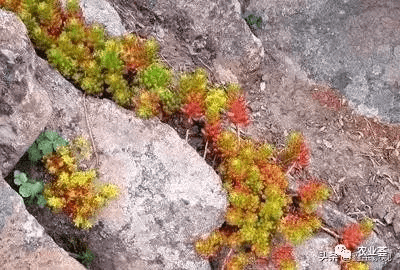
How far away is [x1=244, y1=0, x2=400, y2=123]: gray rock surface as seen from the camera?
23.1 ft

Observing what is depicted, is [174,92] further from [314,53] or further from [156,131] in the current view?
[314,53]

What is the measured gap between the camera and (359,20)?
7.10 meters

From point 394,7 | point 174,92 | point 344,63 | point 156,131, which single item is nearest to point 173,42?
point 174,92

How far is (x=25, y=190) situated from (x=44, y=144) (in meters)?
0.41

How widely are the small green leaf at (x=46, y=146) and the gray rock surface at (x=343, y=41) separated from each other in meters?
3.32

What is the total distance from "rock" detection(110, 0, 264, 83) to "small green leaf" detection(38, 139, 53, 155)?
1.77m

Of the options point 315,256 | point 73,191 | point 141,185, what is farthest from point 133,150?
point 315,256

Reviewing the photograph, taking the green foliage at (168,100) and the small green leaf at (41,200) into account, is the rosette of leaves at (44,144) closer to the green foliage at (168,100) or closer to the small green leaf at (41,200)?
the small green leaf at (41,200)

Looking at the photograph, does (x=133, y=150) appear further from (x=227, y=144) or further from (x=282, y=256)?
(x=282, y=256)

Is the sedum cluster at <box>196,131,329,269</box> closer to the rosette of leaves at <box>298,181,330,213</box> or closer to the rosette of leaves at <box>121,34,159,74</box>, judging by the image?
the rosette of leaves at <box>298,181,330,213</box>

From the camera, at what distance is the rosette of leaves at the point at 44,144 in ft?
15.5

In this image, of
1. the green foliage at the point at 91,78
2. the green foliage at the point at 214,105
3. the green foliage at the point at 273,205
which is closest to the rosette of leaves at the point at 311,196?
the green foliage at the point at 273,205

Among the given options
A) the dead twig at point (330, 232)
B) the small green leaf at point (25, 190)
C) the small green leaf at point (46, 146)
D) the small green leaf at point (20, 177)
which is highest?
the dead twig at point (330, 232)

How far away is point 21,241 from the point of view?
4.22m
